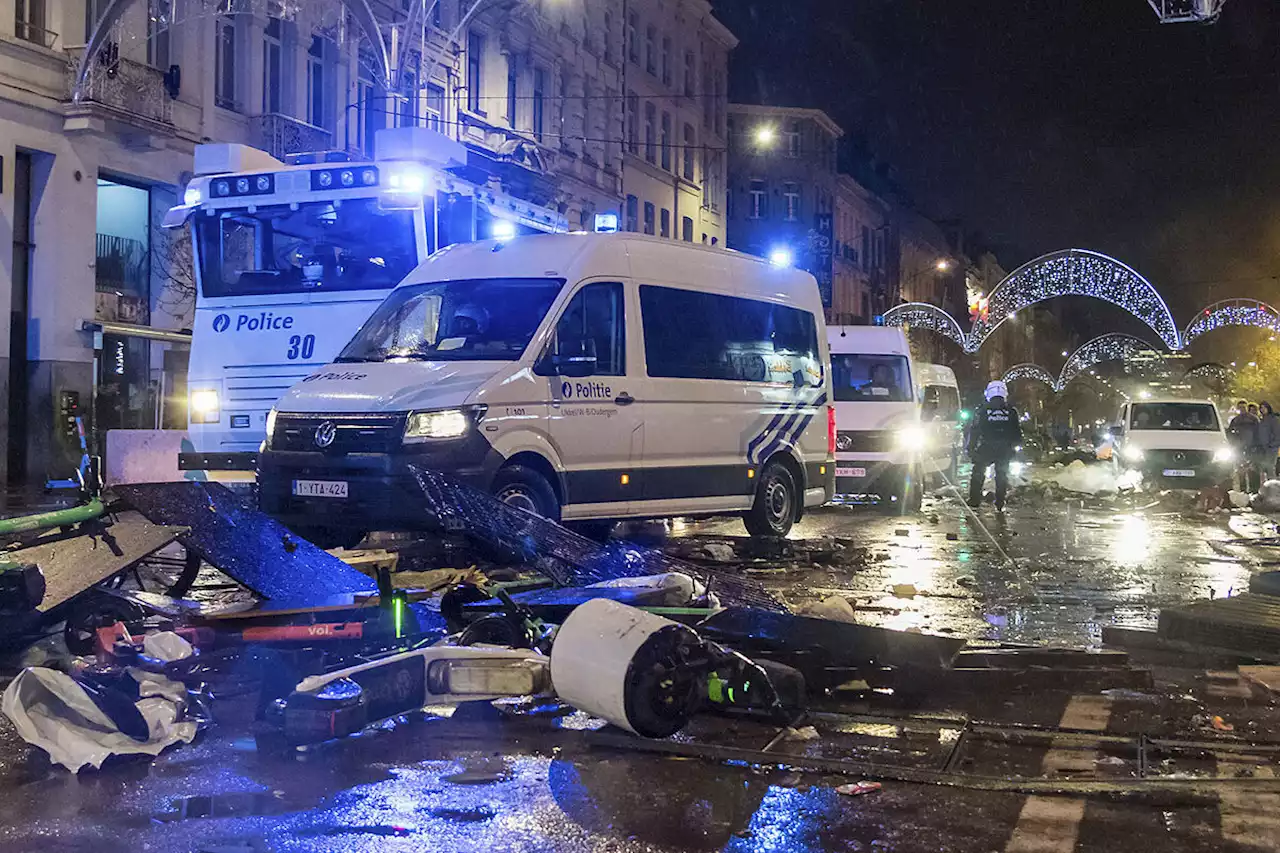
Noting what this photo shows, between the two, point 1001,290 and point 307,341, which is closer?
point 307,341

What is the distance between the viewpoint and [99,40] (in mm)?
23219

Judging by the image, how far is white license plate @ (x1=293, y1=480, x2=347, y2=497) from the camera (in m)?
9.30

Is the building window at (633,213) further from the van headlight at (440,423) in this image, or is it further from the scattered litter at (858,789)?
the scattered litter at (858,789)

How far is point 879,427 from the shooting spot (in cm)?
1897

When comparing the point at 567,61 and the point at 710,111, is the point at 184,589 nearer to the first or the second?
the point at 567,61

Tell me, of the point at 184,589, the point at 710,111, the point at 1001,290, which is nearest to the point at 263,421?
the point at 184,589

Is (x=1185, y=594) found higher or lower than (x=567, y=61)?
lower

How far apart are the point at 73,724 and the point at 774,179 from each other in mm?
65729

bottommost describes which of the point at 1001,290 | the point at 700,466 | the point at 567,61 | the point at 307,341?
the point at 700,466

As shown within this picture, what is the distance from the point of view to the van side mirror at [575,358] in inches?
399

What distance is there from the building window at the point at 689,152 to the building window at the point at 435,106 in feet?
67.1

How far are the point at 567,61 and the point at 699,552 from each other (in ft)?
110

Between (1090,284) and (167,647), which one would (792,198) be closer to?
(1090,284)

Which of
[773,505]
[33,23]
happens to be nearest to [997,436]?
[773,505]
